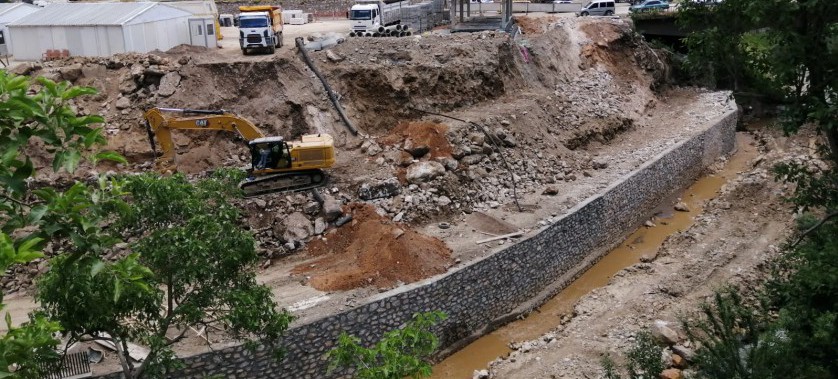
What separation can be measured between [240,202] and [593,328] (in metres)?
8.84

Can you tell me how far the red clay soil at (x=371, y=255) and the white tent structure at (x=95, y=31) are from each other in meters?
10.1

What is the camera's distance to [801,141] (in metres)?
27.3

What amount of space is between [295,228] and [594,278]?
8081 millimetres

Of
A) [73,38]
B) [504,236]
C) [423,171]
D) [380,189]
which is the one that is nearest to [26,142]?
[504,236]

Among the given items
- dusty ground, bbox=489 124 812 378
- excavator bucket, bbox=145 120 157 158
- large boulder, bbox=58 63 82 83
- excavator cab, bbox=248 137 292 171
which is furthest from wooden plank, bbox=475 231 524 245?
large boulder, bbox=58 63 82 83

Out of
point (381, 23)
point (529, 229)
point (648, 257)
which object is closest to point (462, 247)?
point (529, 229)

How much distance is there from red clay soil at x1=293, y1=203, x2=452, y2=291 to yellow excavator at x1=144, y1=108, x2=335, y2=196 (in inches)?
61.8

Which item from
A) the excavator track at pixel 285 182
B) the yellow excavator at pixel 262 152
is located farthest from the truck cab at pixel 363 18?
the excavator track at pixel 285 182

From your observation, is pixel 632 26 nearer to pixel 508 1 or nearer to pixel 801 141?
pixel 508 1

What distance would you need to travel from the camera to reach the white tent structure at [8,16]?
2496cm

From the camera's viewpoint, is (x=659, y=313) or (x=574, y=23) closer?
(x=659, y=313)

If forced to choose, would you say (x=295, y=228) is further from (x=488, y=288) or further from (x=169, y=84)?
(x=169, y=84)

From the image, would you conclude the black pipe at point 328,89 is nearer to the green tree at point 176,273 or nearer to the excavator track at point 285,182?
the excavator track at point 285,182

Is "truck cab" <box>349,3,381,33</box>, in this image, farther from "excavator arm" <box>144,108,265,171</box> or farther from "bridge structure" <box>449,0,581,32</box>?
"excavator arm" <box>144,108,265,171</box>
